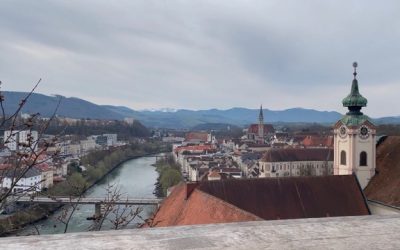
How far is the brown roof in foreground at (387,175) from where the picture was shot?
15.7m

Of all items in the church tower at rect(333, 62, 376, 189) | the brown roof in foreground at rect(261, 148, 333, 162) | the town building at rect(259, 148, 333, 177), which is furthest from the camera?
the brown roof in foreground at rect(261, 148, 333, 162)

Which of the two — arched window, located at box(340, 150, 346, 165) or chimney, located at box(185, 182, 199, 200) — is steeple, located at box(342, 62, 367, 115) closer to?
arched window, located at box(340, 150, 346, 165)

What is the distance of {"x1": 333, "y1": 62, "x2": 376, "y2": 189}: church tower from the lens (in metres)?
18.5

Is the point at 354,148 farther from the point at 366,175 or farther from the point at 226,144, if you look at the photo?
the point at 226,144

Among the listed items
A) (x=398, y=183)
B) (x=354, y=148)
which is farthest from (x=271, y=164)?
(x=398, y=183)

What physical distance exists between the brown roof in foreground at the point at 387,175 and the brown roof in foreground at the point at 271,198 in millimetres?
984

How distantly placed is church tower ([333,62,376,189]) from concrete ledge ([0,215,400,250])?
56.6ft

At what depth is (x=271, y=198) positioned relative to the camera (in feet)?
46.5

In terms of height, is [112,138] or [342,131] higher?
[342,131]

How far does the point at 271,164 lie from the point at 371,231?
47124mm

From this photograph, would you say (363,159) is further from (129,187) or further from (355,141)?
(129,187)

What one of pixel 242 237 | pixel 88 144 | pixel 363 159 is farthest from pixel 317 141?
pixel 242 237

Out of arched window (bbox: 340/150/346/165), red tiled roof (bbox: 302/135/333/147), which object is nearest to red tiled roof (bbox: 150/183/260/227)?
arched window (bbox: 340/150/346/165)

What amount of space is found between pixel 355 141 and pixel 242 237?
1844cm
